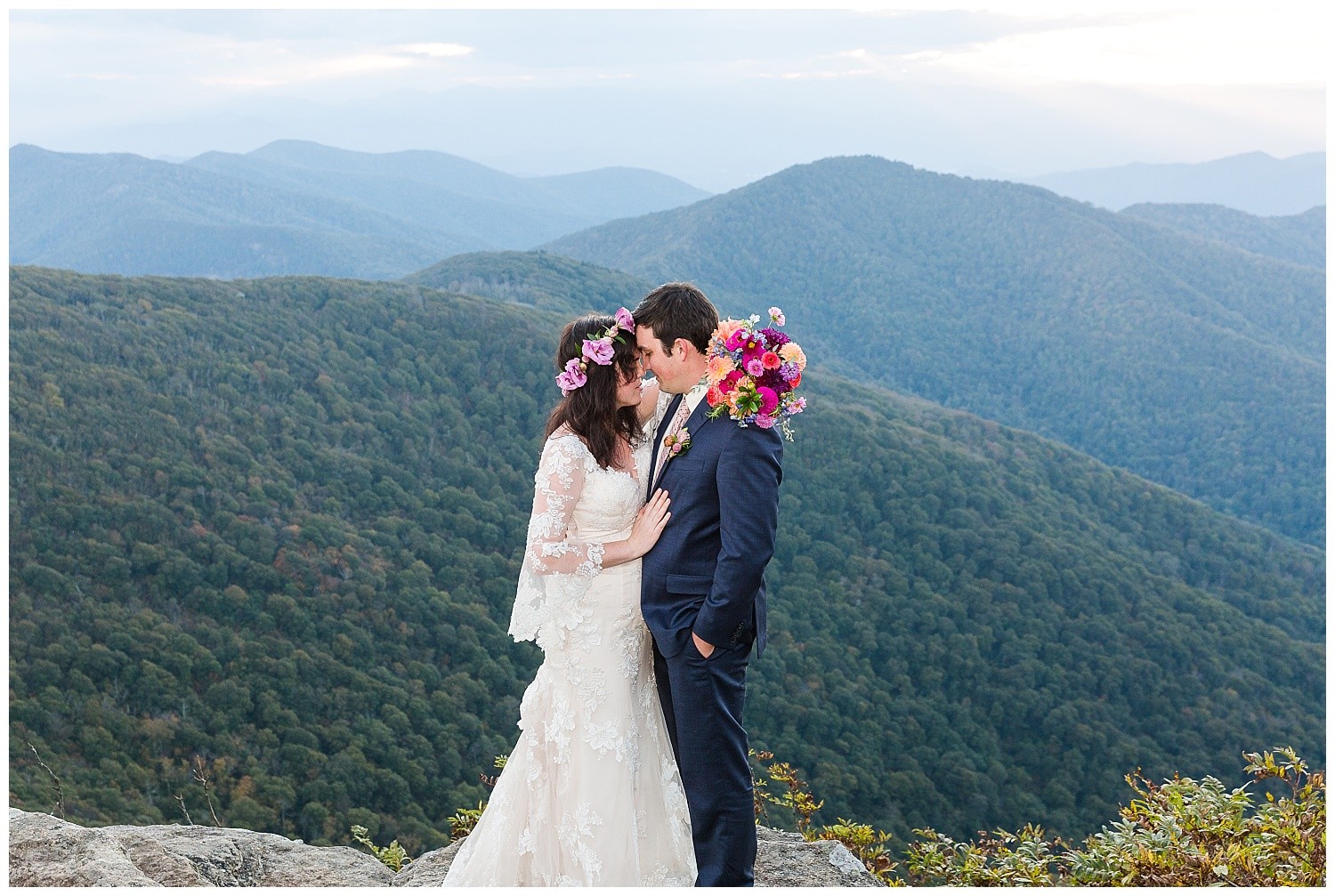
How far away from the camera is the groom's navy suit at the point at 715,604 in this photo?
3475 millimetres

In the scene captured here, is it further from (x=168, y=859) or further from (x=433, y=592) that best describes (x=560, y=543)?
(x=433, y=592)

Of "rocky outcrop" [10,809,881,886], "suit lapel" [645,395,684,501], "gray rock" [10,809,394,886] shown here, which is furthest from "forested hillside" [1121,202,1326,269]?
"gray rock" [10,809,394,886]

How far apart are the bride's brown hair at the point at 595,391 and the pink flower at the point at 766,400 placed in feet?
1.76

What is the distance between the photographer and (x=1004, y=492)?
43719 millimetres

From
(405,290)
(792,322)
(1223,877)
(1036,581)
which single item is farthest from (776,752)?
(792,322)

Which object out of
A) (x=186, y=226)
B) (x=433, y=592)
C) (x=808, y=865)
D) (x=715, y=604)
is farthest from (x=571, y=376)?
(x=186, y=226)

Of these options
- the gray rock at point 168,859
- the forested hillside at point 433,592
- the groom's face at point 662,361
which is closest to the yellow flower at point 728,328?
the groom's face at point 662,361

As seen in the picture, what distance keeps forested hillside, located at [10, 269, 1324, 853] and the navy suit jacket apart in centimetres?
1308

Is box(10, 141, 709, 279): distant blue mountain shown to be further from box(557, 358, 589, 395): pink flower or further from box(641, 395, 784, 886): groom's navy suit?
box(641, 395, 784, 886): groom's navy suit

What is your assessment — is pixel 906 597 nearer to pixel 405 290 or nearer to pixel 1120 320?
pixel 405 290

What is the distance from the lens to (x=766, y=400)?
352 cm

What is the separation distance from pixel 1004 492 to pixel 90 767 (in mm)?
36392

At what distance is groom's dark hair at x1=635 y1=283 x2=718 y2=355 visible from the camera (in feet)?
12.1

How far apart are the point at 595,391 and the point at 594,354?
173mm
